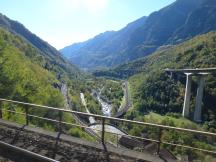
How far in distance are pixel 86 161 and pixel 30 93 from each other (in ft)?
94.9

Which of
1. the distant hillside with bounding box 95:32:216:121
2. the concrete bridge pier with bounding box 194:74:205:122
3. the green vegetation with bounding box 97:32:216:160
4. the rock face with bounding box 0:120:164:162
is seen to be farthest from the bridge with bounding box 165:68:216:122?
the rock face with bounding box 0:120:164:162

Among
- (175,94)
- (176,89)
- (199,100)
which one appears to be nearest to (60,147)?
(199,100)

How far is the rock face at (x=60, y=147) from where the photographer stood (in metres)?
9.70

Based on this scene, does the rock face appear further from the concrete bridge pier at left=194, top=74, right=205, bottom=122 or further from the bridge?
the concrete bridge pier at left=194, top=74, right=205, bottom=122

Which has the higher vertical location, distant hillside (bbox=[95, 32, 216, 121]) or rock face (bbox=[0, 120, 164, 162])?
rock face (bbox=[0, 120, 164, 162])

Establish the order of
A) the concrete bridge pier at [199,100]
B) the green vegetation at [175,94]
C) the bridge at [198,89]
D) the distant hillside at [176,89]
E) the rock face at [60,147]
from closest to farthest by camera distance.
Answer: the rock face at [60,147] < the concrete bridge pier at [199,100] < the bridge at [198,89] < the green vegetation at [175,94] < the distant hillside at [176,89]

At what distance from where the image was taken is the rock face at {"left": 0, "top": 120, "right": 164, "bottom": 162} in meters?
9.70

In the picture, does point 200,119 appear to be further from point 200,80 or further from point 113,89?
point 113,89

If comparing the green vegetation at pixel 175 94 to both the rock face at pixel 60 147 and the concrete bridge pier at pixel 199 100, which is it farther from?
the rock face at pixel 60 147

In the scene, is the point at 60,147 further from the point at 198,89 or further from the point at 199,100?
the point at 199,100

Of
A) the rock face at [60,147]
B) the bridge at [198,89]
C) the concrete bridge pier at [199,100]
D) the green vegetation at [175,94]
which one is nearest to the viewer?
the rock face at [60,147]

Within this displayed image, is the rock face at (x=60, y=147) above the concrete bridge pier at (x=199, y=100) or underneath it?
above

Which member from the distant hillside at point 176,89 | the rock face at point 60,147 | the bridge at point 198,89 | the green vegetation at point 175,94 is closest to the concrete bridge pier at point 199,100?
the bridge at point 198,89

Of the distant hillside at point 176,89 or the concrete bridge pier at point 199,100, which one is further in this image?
the distant hillside at point 176,89
